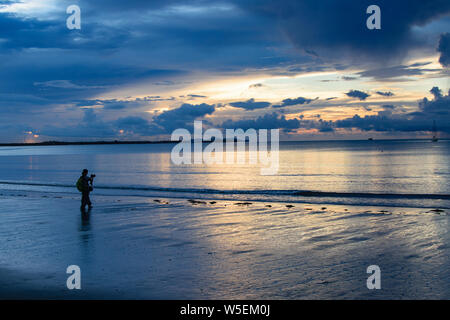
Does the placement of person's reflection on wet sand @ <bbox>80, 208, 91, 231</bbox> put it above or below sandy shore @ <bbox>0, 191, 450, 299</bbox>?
above

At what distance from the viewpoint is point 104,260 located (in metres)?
10.4

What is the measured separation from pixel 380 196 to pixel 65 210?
66.8 feet

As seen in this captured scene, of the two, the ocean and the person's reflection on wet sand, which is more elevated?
the person's reflection on wet sand

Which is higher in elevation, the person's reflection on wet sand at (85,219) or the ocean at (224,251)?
the person's reflection on wet sand at (85,219)

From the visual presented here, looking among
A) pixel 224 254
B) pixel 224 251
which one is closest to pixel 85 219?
pixel 224 251

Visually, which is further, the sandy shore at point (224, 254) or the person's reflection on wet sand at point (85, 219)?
the person's reflection on wet sand at point (85, 219)

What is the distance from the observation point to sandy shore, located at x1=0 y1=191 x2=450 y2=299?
26.9ft

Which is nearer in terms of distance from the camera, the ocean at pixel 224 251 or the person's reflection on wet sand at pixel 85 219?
the ocean at pixel 224 251

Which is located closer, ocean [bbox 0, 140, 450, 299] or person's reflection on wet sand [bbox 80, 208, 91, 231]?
ocean [bbox 0, 140, 450, 299]

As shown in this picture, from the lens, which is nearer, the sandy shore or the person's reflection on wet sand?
the sandy shore

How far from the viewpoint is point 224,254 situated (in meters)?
11.0

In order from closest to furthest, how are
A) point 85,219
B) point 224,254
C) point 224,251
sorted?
1. point 224,254
2. point 224,251
3. point 85,219

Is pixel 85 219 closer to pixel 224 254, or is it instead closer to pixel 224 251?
pixel 224 251

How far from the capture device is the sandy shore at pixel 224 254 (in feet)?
26.9
